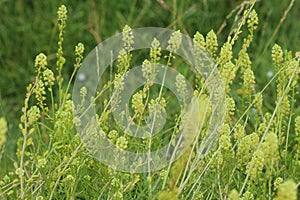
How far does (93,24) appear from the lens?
3.80 metres

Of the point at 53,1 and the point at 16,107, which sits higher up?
the point at 53,1

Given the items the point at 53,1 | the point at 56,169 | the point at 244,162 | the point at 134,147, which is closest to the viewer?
the point at 56,169

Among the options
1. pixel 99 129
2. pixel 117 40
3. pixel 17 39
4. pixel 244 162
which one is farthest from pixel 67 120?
pixel 17 39

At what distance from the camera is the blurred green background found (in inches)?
147

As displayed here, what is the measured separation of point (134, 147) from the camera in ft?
7.73

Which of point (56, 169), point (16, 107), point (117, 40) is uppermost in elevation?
point (117, 40)

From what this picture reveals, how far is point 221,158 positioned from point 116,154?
312mm

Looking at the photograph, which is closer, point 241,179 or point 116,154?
point 116,154

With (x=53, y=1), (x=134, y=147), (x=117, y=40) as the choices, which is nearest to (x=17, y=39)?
(x=53, y=1)

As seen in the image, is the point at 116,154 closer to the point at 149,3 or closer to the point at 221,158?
the point at 221,158

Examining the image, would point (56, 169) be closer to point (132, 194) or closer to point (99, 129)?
point (99, 129)

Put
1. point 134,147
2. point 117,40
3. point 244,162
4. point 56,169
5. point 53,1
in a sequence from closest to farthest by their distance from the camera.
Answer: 1. point 56,169
2. point 244,162
3. point 134,147
4. point 117,40
5. point 53,1

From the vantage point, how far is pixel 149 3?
3.88m

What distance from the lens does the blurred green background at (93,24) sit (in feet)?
12.2
